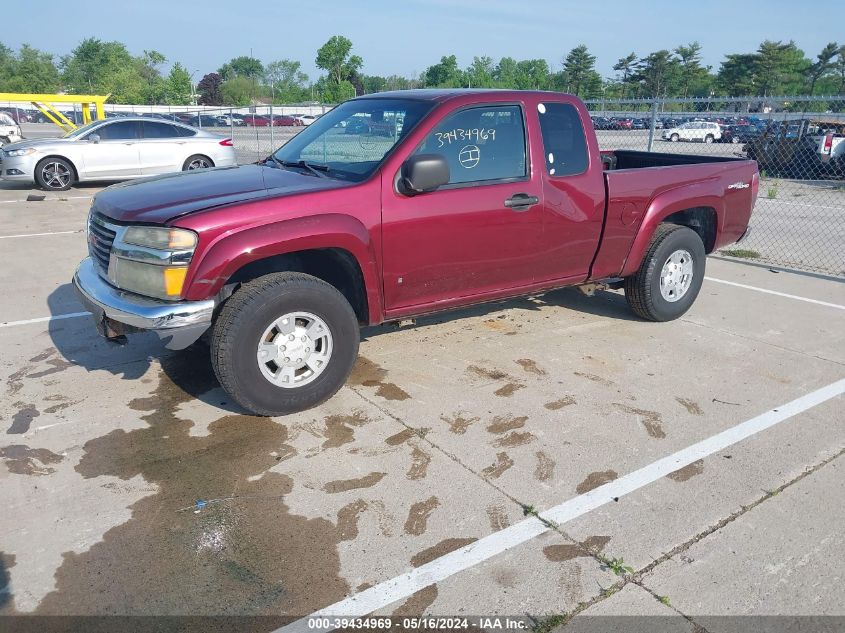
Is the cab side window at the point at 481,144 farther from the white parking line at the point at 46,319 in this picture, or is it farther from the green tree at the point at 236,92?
the green tree at the point at 236,92

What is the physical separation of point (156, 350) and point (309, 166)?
5.99 feet

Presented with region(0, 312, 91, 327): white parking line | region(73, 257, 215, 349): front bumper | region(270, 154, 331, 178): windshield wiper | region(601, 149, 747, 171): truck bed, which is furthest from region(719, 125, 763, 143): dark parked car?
region(73, 257, 215, 349): front bumper

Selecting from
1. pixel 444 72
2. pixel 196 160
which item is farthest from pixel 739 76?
pixel 196 160

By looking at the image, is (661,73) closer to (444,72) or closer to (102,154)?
(444,72)

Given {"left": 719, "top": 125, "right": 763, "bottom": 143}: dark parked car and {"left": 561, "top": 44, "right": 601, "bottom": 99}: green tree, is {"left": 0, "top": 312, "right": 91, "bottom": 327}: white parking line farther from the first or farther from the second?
{"left": 561, "top": 44, "right": 601, "bottom": 99}: green tree

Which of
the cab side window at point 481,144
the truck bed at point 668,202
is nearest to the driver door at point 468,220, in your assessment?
the cab side window at point 481,144

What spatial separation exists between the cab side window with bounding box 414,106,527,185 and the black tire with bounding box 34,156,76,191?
1209 centimetres

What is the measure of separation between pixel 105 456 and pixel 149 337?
6.45 feet

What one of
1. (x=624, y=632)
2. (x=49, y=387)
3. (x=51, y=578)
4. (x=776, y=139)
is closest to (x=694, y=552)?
(x=624, y=632)

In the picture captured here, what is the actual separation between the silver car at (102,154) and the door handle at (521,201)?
11360 mm

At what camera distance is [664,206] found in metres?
5.52

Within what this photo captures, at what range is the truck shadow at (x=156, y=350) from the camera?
15.1 feet

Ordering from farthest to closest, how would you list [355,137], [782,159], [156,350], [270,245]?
1. [782,159]
2. [156,350]
3. [355,137]
4. [270,245]

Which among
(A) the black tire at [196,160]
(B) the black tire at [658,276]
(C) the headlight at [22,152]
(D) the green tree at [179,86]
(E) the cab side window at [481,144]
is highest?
(D) the green tree at [179,86]
